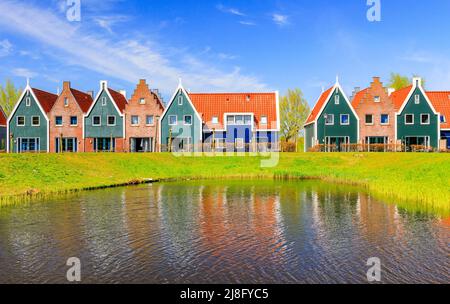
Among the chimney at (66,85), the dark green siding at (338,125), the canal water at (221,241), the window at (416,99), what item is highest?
the chimney at (66,85)

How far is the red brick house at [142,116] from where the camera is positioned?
63.4m

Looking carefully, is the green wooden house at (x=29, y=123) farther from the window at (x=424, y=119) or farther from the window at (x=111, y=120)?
the window at (x=424, y=119)

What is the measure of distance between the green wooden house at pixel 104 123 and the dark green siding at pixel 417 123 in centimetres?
4124

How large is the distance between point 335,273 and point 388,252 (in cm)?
319

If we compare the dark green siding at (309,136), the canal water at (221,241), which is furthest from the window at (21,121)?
the dark green siding at (309,136)

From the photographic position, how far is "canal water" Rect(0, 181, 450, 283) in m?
12.7

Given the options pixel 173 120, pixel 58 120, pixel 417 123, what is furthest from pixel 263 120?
pixel 58 120

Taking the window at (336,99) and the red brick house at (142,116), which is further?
the red brick house at (142,116)

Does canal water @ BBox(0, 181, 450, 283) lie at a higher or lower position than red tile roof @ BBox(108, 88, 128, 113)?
lower

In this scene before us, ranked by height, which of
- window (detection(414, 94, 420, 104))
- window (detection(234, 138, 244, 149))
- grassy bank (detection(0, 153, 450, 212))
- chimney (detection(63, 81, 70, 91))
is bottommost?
grassy bank (detection(0, 153, 450, 212))

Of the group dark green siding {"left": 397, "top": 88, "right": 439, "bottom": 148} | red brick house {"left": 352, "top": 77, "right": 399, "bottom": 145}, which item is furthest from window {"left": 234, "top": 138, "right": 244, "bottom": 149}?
dark green siding {"left": 397, "top": 88, "right": 439, "bottom": 148}

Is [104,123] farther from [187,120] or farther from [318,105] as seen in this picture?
[318,105]

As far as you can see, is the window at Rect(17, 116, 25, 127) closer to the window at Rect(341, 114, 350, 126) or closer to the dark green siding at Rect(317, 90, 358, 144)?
the dark green siding at Rect(317, 90, 358, 144)
